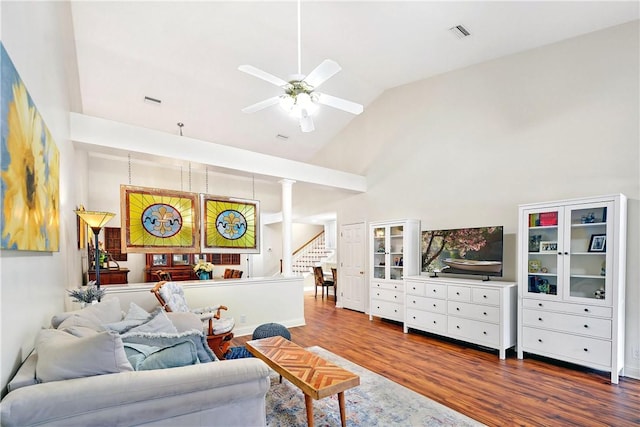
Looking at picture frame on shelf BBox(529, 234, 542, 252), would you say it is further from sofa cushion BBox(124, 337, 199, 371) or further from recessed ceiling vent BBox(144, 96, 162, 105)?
recessed ceiling vent BBox(144, 96, 162, 105)

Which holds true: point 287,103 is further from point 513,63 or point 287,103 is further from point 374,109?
point 374,109

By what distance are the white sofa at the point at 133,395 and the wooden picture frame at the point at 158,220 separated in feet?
8.81

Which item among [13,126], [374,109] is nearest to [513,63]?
[374,109]

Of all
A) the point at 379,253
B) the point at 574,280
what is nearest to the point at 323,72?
the point at 574,280

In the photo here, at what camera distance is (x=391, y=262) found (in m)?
5.63

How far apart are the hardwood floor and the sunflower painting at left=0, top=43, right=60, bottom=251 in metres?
3.13

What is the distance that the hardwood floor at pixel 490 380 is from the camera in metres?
2.59

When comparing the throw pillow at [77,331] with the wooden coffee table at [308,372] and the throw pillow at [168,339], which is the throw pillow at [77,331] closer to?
the throw pillow at [168,339]

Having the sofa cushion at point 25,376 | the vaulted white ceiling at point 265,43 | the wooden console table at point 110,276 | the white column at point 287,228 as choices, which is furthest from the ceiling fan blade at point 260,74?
the wooden console table at point 110,276

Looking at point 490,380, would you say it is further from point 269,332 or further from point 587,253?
point 269,332

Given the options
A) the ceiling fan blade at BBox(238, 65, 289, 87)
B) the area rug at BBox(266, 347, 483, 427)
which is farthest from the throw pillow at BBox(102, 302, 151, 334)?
the ceiling fan blade at BBox(238, 65, 289, 87)

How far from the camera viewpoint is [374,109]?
6.44 meters

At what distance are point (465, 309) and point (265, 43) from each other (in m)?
4.59

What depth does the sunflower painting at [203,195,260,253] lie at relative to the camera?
5.04m
